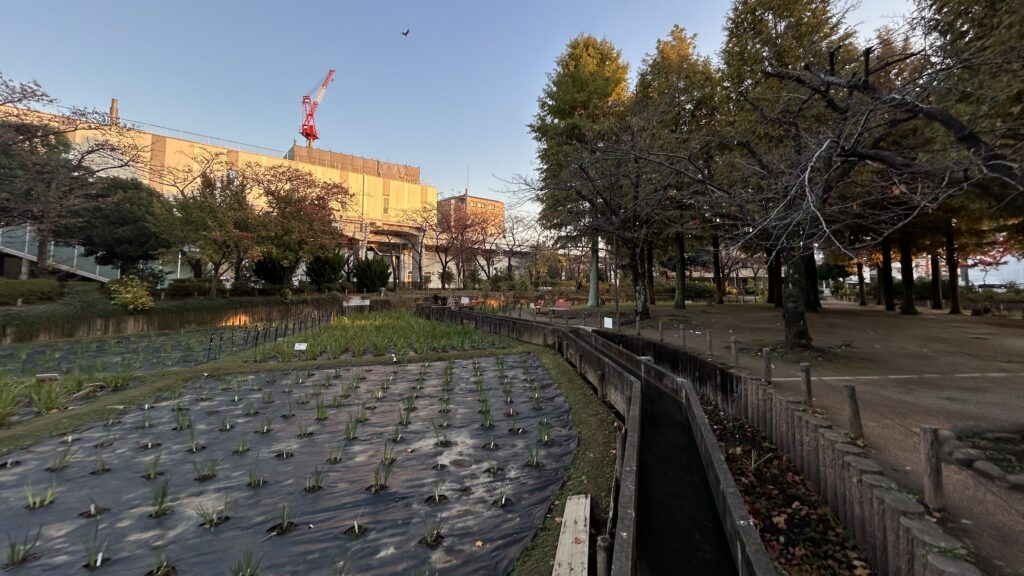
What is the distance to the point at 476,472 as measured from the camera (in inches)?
175

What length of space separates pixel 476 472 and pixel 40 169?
2733 cm

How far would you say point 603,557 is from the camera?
7.65 feet

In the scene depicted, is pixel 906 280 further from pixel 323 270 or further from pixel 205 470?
pixel 323 270

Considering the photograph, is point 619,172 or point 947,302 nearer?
point 619,172

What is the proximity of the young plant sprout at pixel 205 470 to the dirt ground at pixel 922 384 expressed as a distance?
646cm

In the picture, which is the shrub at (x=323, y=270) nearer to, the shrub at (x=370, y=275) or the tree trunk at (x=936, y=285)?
the shrub at (x=370, y=275)

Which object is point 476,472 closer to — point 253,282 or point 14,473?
point 14,473

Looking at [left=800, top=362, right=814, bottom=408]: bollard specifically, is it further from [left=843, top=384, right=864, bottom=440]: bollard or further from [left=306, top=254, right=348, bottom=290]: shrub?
[left=306, top=254, right=348, bottom=290]: shrub

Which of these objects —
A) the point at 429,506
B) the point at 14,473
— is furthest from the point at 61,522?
the point at 429,506

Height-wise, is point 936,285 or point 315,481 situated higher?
point 936,285

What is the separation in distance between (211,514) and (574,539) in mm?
3119

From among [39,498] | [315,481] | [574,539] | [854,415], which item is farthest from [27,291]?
[854,415]

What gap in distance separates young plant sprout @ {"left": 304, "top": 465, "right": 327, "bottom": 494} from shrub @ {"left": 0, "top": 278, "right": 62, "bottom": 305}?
21.6 m

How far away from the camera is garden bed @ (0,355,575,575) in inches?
120
